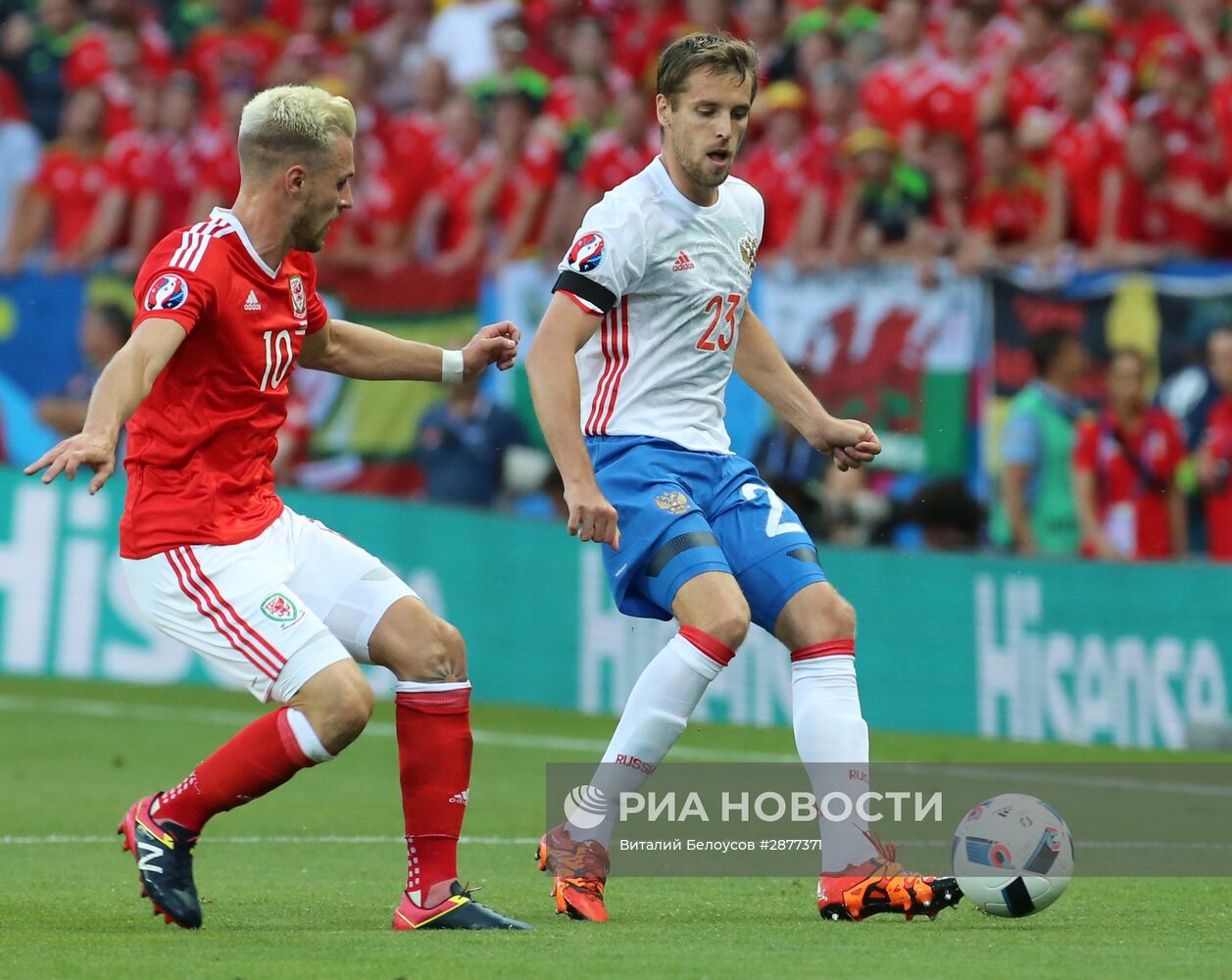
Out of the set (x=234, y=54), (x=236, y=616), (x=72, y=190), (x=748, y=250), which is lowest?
(x=236, y=616)

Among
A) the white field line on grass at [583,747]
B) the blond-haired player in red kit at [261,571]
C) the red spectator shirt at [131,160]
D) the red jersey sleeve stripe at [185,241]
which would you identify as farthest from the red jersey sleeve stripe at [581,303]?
the red spectator shirt at [131,160]

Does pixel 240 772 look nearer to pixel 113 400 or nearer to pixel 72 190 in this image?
pixel 113 400

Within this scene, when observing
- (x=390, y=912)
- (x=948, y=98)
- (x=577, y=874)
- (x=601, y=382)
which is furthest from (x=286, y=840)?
(x=948, y=98)

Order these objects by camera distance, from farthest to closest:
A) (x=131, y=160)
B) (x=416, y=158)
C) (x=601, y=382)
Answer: (x=131, y=160) → (x=416, y=158) → (x=601, y=382)

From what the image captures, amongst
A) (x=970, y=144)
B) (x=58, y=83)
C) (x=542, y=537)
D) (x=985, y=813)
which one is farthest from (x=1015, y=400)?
(x=58, y=83)

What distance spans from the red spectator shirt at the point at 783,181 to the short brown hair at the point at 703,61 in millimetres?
8095

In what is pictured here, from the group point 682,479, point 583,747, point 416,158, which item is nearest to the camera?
point 682,479

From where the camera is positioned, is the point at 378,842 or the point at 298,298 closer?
the point at 298,298

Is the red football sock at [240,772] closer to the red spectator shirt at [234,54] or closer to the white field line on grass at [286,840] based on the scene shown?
the white field line on grass at [286,840]

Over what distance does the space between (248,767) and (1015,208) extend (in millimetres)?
8831

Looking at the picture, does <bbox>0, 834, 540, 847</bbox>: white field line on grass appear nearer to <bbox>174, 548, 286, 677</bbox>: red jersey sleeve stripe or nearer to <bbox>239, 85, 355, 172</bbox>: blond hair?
<bbox>174, 548, 286, 677</bbox>: red jersey sleeve stripe

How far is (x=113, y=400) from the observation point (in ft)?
17.5

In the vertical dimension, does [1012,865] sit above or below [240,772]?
below

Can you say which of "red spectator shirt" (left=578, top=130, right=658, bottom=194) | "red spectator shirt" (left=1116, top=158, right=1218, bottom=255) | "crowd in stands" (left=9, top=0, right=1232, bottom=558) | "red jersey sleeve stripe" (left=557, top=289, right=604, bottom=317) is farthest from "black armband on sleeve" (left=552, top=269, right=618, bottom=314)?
"red spectator shirt" (left=578, top=130, right=658, bottom=194)
